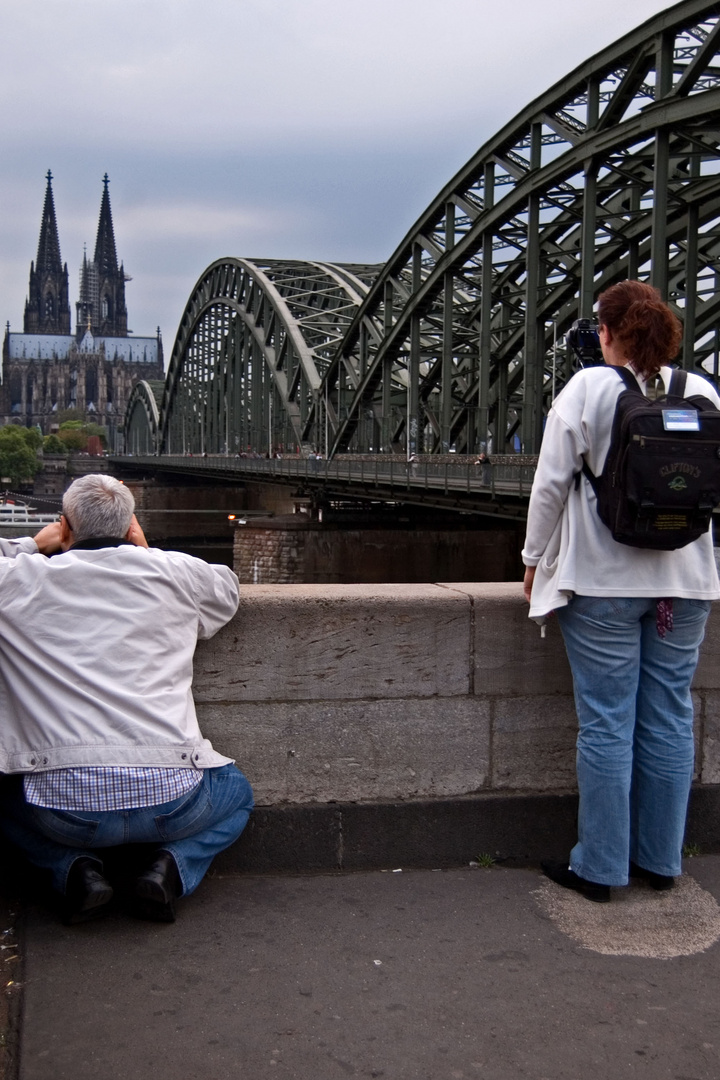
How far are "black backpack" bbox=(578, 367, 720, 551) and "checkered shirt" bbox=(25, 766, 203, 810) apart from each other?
5.11ft

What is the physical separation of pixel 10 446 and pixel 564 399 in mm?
148134

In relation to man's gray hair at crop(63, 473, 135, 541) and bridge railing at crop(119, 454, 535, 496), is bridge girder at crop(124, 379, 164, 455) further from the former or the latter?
man's gray hair at crop(63, 473, 135, 541)

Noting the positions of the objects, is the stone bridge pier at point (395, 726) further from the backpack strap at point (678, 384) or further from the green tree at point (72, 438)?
the green tree at point (72, 438)

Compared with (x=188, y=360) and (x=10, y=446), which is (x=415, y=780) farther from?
(x=10, y=446)

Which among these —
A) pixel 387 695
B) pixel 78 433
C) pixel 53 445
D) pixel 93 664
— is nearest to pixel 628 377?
pixel 387 695

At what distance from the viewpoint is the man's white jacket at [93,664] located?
11.6 feet

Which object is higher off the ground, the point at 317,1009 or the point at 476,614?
the point at 476,614

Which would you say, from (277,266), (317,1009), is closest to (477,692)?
(317,1009)

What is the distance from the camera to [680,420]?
11.7 feet

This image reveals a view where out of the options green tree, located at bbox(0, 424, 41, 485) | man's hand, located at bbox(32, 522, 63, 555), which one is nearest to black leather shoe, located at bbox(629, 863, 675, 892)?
man's hand, located at bbox(32, 522, 63, 555)

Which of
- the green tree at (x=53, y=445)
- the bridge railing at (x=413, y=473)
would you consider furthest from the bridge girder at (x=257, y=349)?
the green tree at (x=53, y=445)

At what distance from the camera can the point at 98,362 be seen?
634 feet

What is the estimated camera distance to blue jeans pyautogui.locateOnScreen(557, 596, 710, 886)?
378 centimetres

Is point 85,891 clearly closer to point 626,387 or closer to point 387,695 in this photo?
point 387,695
